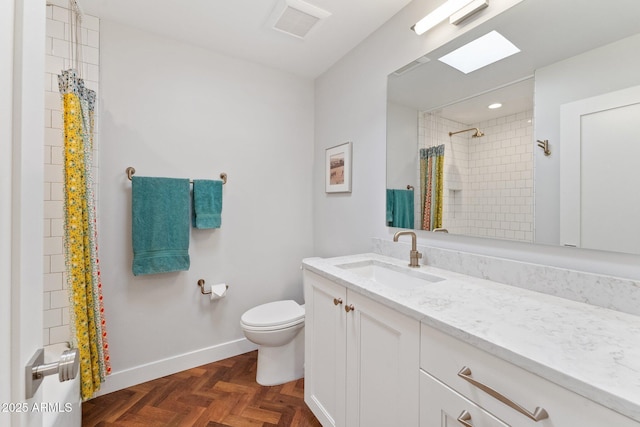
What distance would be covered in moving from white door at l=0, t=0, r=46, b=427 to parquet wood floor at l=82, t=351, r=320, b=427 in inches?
52.4

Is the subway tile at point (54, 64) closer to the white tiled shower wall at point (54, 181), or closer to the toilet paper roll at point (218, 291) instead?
the white tiled shower wall at point (54, 181)

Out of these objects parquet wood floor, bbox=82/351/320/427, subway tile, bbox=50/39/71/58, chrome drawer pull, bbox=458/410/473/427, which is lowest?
parquet wood floor, bbox=82/351/320/427

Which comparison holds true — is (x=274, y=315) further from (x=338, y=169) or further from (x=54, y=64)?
(x=54, y=64)

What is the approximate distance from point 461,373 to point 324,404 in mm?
910

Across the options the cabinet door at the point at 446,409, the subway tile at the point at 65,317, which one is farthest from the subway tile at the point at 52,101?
the cabinet door at the point at 446,409

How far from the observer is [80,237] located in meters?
1.31

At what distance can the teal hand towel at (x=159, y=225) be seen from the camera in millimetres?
1799

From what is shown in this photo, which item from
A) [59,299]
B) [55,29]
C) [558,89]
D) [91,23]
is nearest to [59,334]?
[59,299]

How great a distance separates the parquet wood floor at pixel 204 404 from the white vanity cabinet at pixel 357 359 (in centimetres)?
26

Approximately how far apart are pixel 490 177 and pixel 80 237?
76.6 inches

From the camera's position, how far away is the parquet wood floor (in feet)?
5.01

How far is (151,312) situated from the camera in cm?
191

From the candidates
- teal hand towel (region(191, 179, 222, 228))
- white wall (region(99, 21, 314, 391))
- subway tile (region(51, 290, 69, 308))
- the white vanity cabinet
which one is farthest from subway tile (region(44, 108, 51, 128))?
the white vanity cabinet

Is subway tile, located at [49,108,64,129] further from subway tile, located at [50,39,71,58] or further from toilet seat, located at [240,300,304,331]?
toilet seat, located at [240,300,304,331]
